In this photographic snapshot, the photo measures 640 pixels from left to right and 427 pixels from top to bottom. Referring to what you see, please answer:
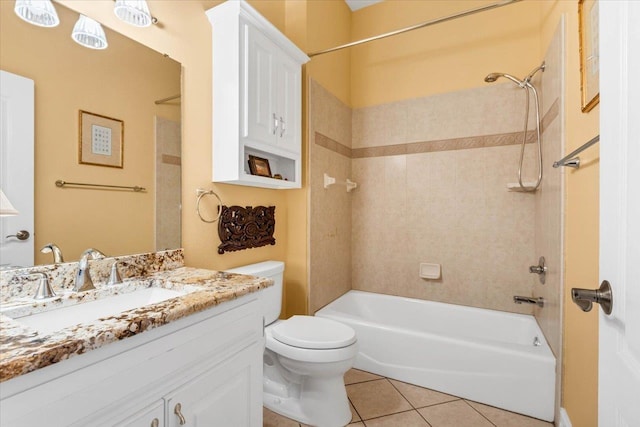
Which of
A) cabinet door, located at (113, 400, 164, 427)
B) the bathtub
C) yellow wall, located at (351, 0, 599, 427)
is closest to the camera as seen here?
cabinet door, located at (113, 400, 164, 427)

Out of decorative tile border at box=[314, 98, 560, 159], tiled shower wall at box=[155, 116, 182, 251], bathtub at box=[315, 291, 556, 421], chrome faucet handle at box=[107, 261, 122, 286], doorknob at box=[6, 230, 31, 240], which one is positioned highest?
decorative tile border at box=[314, 98, 560, 159]

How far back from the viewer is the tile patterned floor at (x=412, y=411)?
5.24 ft

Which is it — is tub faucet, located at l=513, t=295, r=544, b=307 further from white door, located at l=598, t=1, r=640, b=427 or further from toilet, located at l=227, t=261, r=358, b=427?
white door, located at l=598, t=1, r=640, b=427

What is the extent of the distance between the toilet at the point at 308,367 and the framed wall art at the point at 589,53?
145 centimetres

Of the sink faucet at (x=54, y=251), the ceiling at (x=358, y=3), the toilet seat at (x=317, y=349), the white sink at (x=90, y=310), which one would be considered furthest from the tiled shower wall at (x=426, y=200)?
the sink faucet at (x=54, y=251)

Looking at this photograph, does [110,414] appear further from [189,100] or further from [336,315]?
[336,315]

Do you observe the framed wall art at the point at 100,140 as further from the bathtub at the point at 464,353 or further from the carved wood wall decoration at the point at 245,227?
the bathtub at the point at 464,353

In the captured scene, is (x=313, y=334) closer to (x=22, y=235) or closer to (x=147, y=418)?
(x=147, y=418)

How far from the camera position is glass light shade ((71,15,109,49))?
114 centimetres

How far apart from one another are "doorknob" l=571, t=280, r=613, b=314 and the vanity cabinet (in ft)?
3.15

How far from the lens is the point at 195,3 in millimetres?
1576

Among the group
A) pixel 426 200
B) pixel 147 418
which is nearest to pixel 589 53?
pixel 426 200

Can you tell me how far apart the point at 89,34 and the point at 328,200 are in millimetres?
1694

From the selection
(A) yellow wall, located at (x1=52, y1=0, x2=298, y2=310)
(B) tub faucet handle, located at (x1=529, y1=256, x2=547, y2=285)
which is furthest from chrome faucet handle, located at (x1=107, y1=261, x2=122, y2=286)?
(B) tub faucet handle, located at (x1=529, y1=256, x2=547, y2=285)
